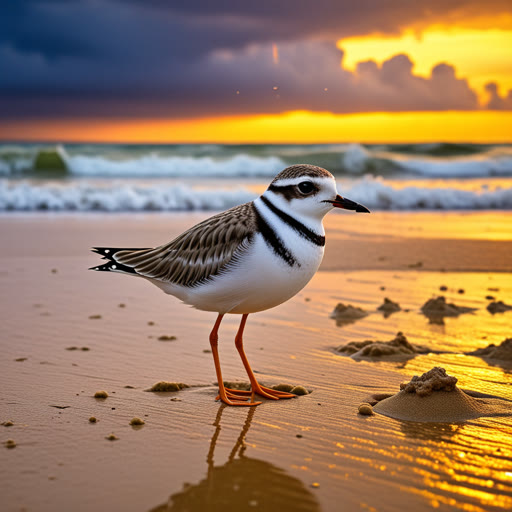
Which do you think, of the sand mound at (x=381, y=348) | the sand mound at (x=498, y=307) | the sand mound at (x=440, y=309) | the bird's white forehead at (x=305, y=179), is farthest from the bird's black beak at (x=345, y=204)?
the sand mound at (x=498, y=307)

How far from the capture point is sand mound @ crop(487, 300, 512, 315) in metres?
7.12

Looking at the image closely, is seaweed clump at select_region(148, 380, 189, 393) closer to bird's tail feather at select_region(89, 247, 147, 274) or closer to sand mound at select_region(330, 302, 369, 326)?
bird's tail feather at select_region(89, 247, 147, 274)

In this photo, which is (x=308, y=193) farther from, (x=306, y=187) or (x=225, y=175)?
(x=225, y=175)

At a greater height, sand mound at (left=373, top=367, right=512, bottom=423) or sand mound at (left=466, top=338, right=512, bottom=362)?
sand mound at (left=466, top=338, right=512, bottom=362)

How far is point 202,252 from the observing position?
4594mm

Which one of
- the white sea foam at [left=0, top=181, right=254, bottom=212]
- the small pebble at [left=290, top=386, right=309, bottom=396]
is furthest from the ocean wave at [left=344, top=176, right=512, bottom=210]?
the small pebble at [left=290, top=386, right=309, bottom=396]

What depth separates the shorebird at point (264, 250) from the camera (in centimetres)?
421

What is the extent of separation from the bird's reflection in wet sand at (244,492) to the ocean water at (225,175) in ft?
50.7

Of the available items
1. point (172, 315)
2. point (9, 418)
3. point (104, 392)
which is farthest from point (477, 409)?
point (172, 315)

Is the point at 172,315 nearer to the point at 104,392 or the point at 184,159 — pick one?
the point at 104,392

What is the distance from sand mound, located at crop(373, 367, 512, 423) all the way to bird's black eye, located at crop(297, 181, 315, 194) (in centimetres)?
133

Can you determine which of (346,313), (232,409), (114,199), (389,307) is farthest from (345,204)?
(114,199)

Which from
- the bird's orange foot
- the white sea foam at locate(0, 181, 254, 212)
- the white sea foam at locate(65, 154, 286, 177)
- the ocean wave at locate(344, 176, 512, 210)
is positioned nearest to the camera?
the bird's orange foot

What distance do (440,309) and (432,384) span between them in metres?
2.96
